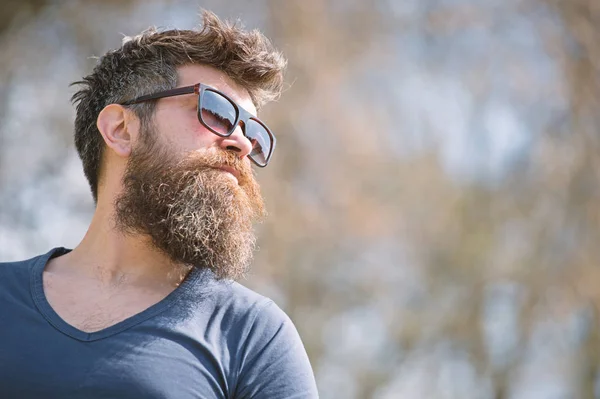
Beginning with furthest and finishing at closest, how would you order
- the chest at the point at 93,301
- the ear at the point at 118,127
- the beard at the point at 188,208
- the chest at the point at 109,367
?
1. the ear at the point at 118,127
2. the beard at the point at 188,208
3. the chest at the point at 93,301
4. the chest at the point at 109,367

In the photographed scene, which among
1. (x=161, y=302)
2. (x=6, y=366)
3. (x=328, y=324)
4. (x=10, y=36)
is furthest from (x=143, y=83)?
(x=328, y=324)

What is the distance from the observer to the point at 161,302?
1.80 m

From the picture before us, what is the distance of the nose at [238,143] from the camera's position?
6.86 feet

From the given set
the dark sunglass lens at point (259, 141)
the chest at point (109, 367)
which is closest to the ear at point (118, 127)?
the dark sunglass lens at point (259, 141)

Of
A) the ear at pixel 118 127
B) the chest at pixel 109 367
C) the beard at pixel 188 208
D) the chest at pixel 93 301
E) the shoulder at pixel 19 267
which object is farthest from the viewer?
the ear at pixel 118 127

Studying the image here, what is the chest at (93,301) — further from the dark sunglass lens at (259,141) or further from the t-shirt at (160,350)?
the dark sunglass lens at (259,141)

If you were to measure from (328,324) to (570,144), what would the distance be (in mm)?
4087

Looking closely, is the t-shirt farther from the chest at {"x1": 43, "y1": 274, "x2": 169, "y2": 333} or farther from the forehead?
the forehead

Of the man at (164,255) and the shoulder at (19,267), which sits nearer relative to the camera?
the man at (164,255)

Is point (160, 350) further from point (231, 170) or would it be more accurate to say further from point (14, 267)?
point (231, 170)

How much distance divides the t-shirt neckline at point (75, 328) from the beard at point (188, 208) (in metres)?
0.09

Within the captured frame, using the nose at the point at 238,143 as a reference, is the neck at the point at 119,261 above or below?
below

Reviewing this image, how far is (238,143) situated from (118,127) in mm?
371

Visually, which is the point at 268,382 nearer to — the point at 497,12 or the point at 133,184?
the point at 133,184
